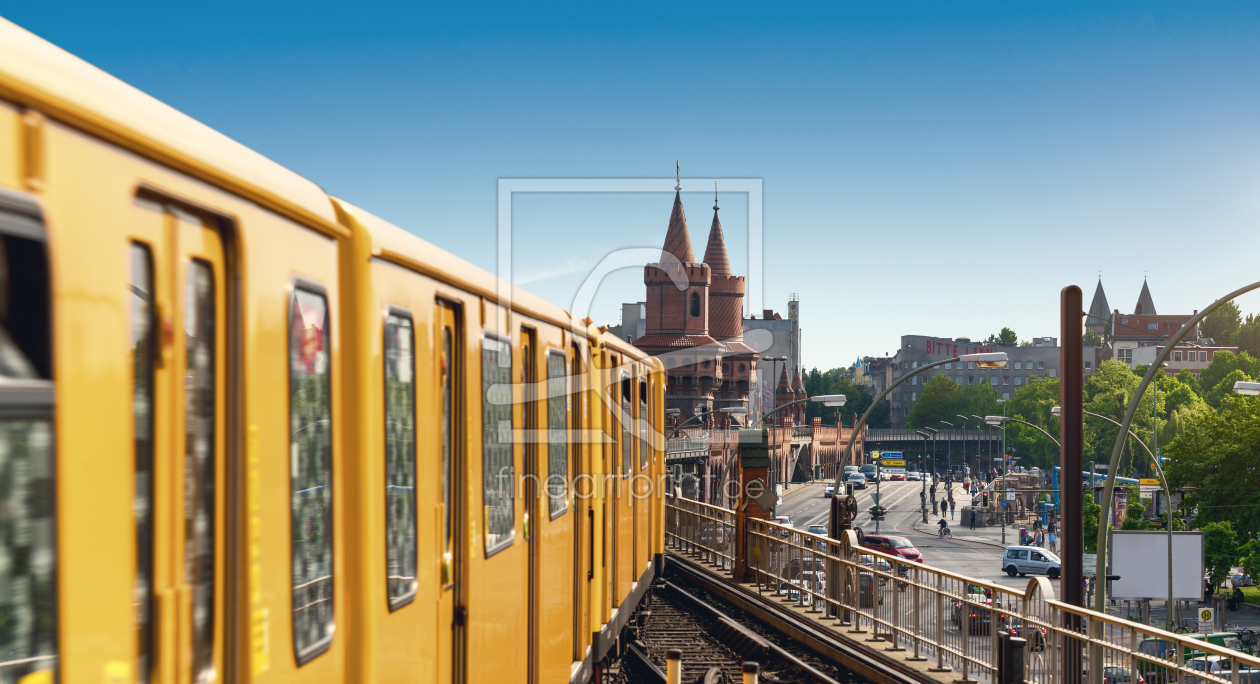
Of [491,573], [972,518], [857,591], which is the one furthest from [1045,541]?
[491,573]

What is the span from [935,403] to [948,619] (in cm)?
13985

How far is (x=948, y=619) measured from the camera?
10.5 meters

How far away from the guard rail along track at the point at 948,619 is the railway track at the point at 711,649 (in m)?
0.63

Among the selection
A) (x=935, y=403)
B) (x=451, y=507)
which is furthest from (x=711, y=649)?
(x=935, y=403)

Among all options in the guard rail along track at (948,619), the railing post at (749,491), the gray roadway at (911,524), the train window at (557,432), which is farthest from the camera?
the gray roadway at (911,524)

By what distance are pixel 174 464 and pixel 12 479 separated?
56cm

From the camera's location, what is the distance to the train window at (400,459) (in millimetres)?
3959

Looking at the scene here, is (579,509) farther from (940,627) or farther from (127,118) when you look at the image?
(127,118)

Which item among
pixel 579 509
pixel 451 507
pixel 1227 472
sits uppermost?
pixel 451 507

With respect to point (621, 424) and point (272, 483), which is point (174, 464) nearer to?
point (272, 483)

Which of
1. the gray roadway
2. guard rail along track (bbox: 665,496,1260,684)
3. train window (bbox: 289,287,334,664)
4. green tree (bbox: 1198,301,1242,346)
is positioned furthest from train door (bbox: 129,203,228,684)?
green tree (bbox: 1198,301,1242,346)

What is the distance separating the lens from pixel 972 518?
70438 millimetres

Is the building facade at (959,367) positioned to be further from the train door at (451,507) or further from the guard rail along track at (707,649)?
the train door at (451,507)

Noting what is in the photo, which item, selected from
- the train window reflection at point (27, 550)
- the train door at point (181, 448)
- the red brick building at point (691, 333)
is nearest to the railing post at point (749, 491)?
the train door at point (181, 448)
